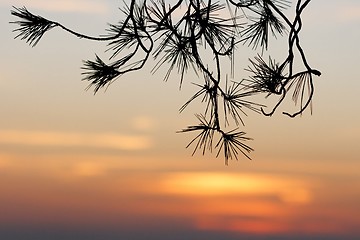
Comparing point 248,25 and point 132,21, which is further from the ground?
point 248,25

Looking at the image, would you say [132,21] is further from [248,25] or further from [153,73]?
[248,25]

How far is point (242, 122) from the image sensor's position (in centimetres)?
209

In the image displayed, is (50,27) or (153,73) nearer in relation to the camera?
(153,73)

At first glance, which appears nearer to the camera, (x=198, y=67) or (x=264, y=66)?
(x=264, y=66)

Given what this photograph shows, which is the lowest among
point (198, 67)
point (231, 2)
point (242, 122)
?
point (242, 122)

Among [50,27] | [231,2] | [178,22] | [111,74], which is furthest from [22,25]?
[231,2]

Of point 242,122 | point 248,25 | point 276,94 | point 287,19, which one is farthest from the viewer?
point 248,25

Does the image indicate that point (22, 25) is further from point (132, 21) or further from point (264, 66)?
point (264, 66)

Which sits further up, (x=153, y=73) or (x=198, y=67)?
(x=198, y=67)

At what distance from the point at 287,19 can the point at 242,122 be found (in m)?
0.38

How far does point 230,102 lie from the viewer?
2172 mm

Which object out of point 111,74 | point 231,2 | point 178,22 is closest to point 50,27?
point 111,74

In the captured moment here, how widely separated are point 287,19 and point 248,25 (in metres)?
0.46

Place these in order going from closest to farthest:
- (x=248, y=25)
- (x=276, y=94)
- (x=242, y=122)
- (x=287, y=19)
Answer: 1. (x=287, y=19)
2. (x=276, y=94)
3. (x=242, y=122)
4. (x=248, y=25)
